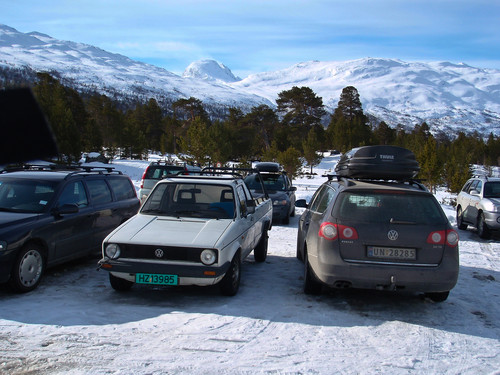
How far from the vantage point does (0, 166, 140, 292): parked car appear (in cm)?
573

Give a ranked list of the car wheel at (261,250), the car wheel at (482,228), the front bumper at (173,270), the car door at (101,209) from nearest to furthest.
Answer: the front bumper at (173,270), the car door at (101,209), the car wheel at (261,250), the car wheel at (482,228)

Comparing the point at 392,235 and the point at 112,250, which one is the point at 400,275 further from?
the point at 112,250

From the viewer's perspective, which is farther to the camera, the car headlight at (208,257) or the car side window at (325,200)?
the car side window at (325,200)

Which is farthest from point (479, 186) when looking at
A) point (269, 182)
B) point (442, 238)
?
point (442, 238)

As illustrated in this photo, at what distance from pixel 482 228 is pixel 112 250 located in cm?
1034

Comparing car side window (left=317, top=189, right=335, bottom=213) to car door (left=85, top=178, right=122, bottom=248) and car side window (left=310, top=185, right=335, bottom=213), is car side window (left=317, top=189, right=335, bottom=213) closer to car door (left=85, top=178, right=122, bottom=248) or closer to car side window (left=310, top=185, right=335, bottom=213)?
car side window (left=310, top=185, right=335, bottom=213)

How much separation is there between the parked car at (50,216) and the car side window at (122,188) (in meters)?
0.03

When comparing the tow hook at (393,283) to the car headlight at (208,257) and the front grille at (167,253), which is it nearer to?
the car headlight at (208,257)

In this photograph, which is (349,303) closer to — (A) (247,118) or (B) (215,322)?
(B) (215,322)

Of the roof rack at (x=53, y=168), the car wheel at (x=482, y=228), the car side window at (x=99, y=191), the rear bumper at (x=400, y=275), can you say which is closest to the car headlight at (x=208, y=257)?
the rear bumper at (x=400, y=275)

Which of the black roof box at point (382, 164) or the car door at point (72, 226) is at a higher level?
the black roof box at point (382, 164)

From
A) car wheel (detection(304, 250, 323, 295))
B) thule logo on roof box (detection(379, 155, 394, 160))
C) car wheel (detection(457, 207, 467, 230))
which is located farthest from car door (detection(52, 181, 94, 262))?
car wheel (detection(457, 207, 467, 230))

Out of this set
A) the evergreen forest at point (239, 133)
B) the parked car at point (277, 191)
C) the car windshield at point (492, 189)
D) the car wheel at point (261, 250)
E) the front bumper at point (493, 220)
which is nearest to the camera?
the car wheel at point (261, 250)

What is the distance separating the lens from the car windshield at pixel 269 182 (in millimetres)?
14625
